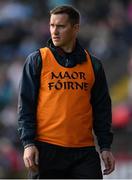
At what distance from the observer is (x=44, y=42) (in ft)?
58.3

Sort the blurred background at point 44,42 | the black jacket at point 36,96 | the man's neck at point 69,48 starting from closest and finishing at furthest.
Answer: the black jacket at point 36,96 → the man's neck at point 69,48 → the blurred background at point 44,42

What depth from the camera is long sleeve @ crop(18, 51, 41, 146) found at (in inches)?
267

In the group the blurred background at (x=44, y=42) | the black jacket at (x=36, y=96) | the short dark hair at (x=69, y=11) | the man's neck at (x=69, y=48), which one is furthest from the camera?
the blurred background at (x=44, y=42)

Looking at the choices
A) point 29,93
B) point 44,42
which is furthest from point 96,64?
point 44,42

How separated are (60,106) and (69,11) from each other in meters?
0.72

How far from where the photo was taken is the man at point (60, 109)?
684 centimetres

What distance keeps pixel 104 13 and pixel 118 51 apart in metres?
2.19

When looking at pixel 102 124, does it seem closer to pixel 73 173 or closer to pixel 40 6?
pixel 73 173

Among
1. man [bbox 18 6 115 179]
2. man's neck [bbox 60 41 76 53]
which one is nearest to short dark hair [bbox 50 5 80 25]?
man [bbox 18 6 115 179]

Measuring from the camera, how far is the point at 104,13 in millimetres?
19047

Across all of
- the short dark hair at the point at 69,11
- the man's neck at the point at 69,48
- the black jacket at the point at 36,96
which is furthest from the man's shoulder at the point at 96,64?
the short dark hair at the point at 69,11

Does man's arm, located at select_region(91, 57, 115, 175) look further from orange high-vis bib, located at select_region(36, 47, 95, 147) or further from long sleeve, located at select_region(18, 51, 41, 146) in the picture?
long sleeve, located at select_region(18, 51, 41, 146)

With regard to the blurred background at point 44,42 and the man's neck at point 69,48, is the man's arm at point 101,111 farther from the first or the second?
the blurred background at point 44,42

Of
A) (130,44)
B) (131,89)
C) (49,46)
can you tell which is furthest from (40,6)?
(49,46)
